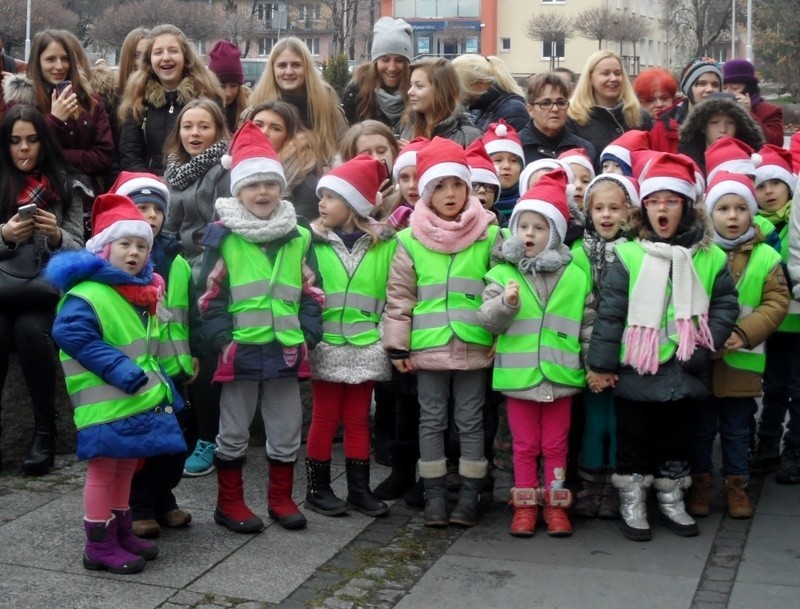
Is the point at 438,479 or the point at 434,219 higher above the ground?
the point at 434,219

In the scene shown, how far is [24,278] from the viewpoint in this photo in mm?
7090

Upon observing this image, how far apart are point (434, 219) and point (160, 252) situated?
1381 millimetres

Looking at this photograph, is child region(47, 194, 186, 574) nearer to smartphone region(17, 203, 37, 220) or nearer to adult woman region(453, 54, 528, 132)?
smartphone region(17, 203, 37, 220)

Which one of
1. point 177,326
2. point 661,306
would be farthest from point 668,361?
point 177,326

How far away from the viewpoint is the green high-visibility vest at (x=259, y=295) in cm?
614

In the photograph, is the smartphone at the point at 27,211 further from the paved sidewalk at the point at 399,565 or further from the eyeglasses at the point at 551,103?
the eyeglasses at the point at 551,103

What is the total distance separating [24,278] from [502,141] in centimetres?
282

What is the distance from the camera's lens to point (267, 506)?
6.65 metres

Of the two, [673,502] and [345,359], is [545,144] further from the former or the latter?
[673,502]

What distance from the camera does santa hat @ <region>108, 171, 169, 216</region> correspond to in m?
6.20

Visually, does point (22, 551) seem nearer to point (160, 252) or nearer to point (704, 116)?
point (160, 252)

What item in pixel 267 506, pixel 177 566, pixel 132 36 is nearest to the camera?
pixel 177 566

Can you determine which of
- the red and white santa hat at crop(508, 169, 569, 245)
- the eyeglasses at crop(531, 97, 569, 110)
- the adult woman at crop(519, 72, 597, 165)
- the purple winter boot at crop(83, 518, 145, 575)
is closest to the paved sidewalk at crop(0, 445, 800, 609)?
the purple winter boot at crop(83, 518, 145, 575)

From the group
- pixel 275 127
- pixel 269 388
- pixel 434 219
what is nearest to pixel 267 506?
pixel 269 388
